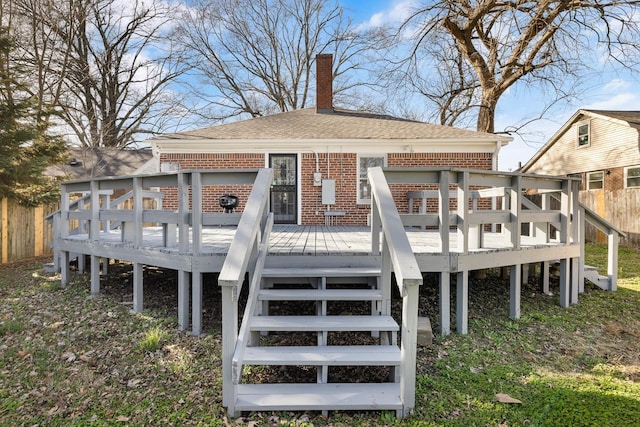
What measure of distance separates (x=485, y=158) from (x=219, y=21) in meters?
19.3

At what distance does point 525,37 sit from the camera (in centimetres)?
1376

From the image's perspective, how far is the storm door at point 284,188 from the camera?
8891 millimetres

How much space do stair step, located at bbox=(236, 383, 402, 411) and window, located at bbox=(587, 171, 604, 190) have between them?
57.6ft

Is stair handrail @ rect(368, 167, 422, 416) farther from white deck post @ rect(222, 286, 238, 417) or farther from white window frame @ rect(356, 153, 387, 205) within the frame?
white window frame @ rect(356, 153, 387, 205)

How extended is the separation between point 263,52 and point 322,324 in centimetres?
2171

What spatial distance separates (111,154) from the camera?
61.1 ft

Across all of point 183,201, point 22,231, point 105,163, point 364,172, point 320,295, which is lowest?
point 320,295

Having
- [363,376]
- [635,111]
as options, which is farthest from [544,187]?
[635,111]

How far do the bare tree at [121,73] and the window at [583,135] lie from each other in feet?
72.2

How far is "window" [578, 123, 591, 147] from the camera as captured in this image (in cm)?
1631

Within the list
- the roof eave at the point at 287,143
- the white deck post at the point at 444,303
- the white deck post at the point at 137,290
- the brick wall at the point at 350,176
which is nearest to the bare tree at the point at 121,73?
the roof eave at the point at 287,143

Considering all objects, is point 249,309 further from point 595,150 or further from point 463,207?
point 595,150

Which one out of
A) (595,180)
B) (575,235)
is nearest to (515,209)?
(575,235)

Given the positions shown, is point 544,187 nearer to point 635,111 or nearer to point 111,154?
point 635,111
